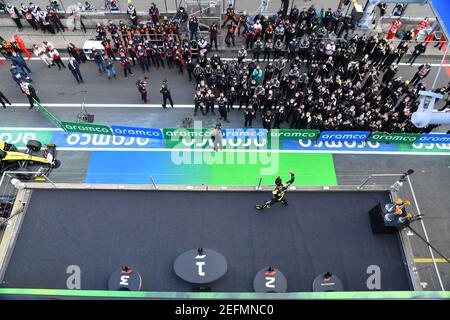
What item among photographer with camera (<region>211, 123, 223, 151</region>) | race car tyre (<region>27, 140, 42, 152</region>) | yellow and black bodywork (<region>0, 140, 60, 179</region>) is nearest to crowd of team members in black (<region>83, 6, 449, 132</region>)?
photographer with camera (<region>211, 123, 223, 151</region>)

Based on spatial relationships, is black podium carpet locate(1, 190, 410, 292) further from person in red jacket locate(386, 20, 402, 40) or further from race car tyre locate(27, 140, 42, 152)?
person in red jacket locate(386, 20, 402, 40)

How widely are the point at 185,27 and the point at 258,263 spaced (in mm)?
19229

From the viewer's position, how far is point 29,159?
17812 mm

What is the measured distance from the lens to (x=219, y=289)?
10.9m

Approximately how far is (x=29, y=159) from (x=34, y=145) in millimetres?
1247

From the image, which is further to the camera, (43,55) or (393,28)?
(393,28)

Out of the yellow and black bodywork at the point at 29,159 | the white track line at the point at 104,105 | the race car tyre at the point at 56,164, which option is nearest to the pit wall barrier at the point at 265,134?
the yellow and black bodywork at the point at 29,159

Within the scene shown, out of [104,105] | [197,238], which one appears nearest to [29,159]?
[104,105]

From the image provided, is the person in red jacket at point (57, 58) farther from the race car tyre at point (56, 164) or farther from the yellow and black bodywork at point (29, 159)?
the race car tyre at point (56, 164)

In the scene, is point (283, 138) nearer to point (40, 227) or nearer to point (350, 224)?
point (350, 224)

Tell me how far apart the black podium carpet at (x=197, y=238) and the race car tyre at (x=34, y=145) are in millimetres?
6897

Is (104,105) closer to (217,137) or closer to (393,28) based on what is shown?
(217,137)

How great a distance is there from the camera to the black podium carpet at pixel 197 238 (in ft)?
37.2
